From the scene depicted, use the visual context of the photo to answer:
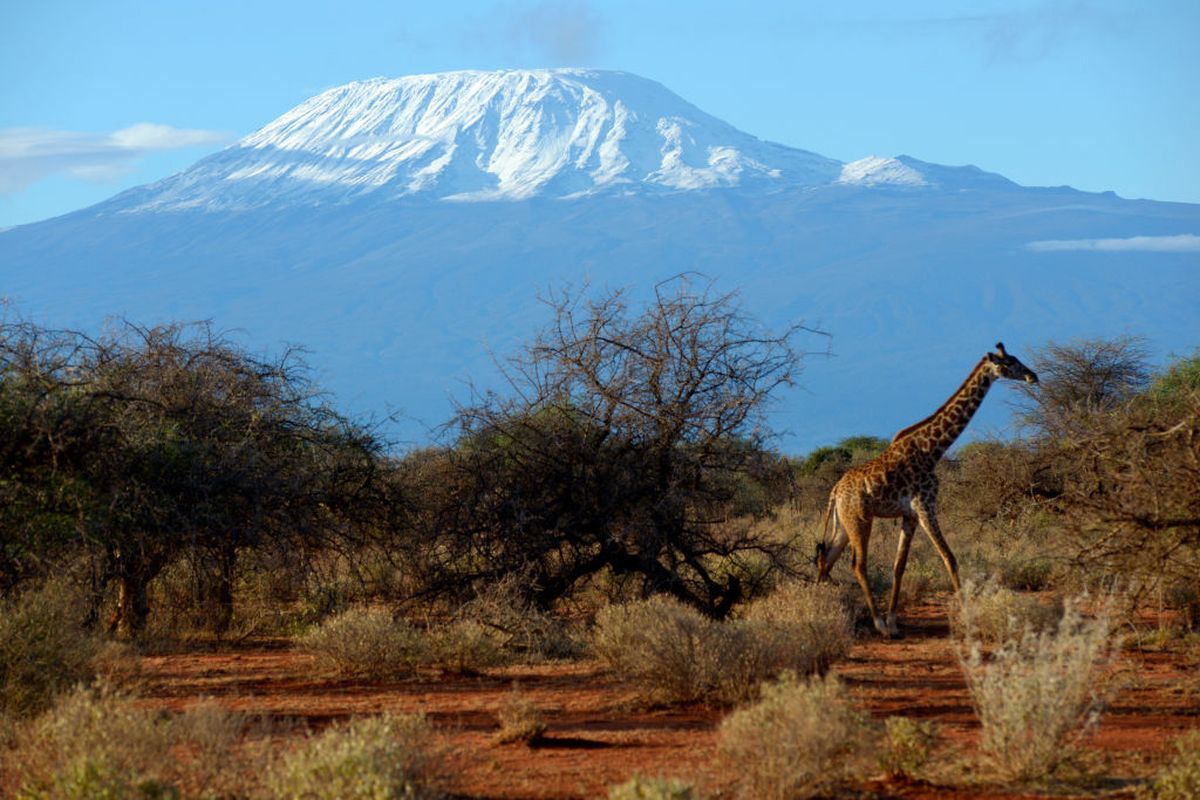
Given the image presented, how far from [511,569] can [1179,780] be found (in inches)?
305

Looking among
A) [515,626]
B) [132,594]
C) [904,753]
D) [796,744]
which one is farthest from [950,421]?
[132,594]

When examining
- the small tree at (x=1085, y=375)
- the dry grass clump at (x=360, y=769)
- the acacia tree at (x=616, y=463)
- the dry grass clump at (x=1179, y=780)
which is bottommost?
the dry grass clump at (x=1179, y=780)

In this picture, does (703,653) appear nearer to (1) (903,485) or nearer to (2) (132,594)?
(1) (903,485)

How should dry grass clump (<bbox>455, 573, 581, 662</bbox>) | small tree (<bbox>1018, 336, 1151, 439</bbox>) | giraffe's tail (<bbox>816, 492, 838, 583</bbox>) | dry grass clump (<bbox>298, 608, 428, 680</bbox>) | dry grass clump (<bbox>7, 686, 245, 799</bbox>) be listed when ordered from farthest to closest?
small tree (<bbox>1018, 336, 1151, 439</bbox>), giraffe's tail (<bbox>816, 492, 838, 583</bbox>), dry grass clump (<bbox>455, 573, 581, 662</bbox>), dry grass clump (<bbox>298, 608, 428, 680</bbox>), dry grass clump (<bbox>7, 686, 245, 799</bbox>)

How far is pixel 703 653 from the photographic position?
10.6 metres

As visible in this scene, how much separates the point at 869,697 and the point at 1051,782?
2882 millimetres

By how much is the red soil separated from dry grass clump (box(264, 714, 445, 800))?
1.19 feet

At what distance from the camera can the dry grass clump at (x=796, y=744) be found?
7523 mm

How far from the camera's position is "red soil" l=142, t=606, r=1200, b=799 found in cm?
844

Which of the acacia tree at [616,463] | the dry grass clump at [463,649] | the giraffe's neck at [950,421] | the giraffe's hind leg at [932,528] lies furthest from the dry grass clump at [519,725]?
the giraffe's neck at [950,421]

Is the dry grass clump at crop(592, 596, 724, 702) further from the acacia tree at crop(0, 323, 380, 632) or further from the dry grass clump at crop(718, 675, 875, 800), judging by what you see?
the acacia tree at crop(0, 323, 380, 632)

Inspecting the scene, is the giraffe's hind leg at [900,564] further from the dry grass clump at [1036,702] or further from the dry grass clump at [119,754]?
the dry grass clump at [119,754]

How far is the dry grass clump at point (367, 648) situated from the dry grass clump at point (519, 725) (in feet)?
9.41

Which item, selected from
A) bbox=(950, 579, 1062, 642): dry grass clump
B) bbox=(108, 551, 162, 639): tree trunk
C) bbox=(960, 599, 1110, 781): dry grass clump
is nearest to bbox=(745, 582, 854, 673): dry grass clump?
bbox=(950, 579, 1062, 642): dry grass clump
